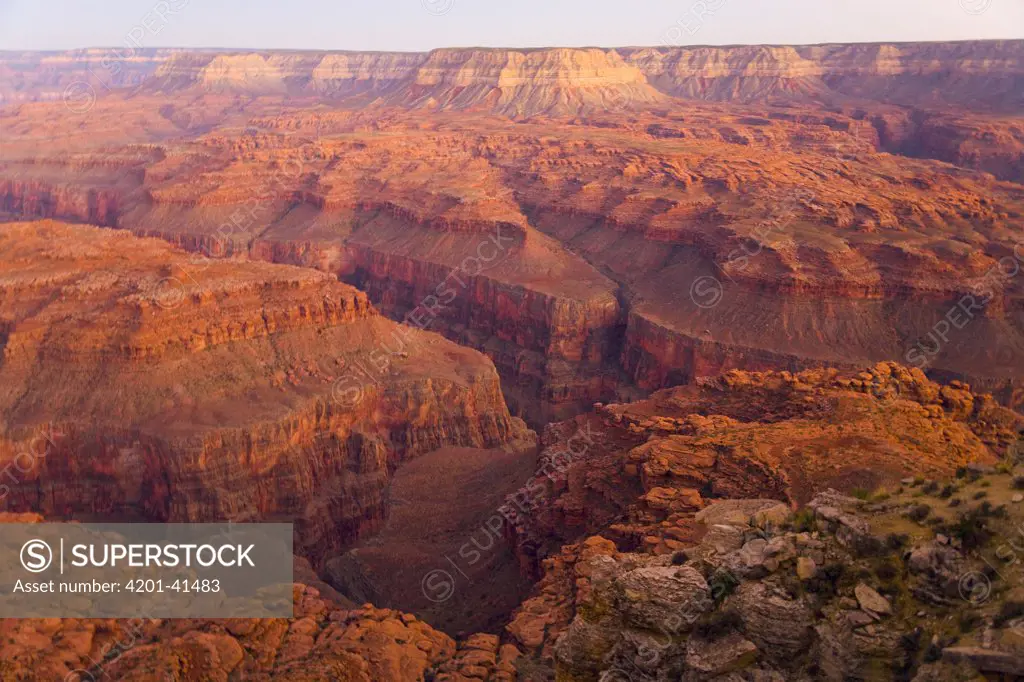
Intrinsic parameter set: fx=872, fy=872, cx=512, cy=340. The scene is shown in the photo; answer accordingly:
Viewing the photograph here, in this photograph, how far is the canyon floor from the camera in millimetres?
16969

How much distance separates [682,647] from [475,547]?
24.2 m

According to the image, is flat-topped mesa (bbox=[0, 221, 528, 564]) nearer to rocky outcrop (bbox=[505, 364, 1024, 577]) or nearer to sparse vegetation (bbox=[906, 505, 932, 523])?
rocky outcrop (bbox=[505, 364, 1024, 577])

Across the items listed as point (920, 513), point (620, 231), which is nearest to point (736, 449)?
point (920, 513)

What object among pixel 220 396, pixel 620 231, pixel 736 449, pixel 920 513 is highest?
pixel 920 513

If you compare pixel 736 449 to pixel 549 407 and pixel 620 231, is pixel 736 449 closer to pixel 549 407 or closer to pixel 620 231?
pixel 549 407

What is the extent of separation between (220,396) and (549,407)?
34003mm

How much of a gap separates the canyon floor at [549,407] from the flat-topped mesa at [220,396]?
0.65 ft

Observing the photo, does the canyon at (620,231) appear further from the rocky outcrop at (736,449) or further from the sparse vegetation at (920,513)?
the sparse vegetation at (920,513)

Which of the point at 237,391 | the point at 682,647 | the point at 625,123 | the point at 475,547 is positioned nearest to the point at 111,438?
the point at 237,391

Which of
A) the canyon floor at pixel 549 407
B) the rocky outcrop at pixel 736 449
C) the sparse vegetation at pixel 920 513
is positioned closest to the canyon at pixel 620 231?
the canyon floor at pixel 549 407

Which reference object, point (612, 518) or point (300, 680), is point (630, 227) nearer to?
point (612, 518)

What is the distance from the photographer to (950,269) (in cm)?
7206

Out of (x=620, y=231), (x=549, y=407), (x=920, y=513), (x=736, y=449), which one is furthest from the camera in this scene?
(x=620, y=231)

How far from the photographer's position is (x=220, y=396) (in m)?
Answer: 49.3
